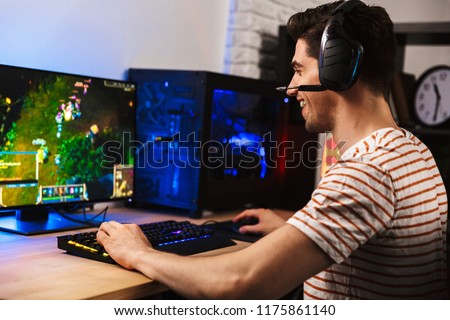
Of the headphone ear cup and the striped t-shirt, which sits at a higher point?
the headphone ear cup

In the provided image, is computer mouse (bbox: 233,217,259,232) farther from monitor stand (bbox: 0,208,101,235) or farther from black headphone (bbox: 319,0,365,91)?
black headphone (bbox: 319,0,365,91)

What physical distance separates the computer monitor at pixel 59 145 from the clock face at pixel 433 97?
1482mm

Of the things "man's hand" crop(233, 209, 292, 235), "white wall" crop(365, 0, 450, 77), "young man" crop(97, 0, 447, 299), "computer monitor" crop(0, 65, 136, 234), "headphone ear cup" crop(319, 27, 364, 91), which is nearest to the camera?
"young man" crop(97, 0, 447, 299)

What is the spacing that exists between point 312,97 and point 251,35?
1.16 metres

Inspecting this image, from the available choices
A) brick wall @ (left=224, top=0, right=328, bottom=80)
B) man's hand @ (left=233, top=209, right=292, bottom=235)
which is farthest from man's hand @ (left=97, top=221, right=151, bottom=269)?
brick wall @ (left=224, top=0, right=328, bottom=80)

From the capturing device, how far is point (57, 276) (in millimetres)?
1164

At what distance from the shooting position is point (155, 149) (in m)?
1.96

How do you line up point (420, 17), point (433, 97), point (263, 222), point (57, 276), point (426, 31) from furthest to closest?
point (420, 17) → point (433, 97) → point (426, 31) → point (263, 222) → point (57, 276)

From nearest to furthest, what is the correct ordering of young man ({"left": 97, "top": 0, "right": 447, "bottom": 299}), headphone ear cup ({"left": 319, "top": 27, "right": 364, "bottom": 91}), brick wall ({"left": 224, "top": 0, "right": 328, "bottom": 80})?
young man ({"left": 97, "top": 0, "right": 447, "bottom": 299})
headphone ear cup ({"left": 319, "top": 27, "right": 364, "bottom": 91})
brick wall ({"left": 224, "top": 0, "right": 328, "bottom": 80})

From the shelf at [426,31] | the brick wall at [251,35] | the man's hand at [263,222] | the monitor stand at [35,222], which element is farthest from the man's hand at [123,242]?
the shelf at [426,31]

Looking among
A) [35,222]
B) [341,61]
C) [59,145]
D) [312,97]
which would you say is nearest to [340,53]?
[341,61]

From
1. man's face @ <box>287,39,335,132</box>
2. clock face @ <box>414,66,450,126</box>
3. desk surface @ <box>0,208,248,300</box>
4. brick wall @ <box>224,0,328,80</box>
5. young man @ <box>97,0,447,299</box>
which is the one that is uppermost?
brick wall @ <box>224,0,328,80</box>

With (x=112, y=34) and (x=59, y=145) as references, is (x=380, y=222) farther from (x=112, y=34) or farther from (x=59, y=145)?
(x=112, y=34)

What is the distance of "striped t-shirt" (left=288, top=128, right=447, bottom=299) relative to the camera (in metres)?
1.03
